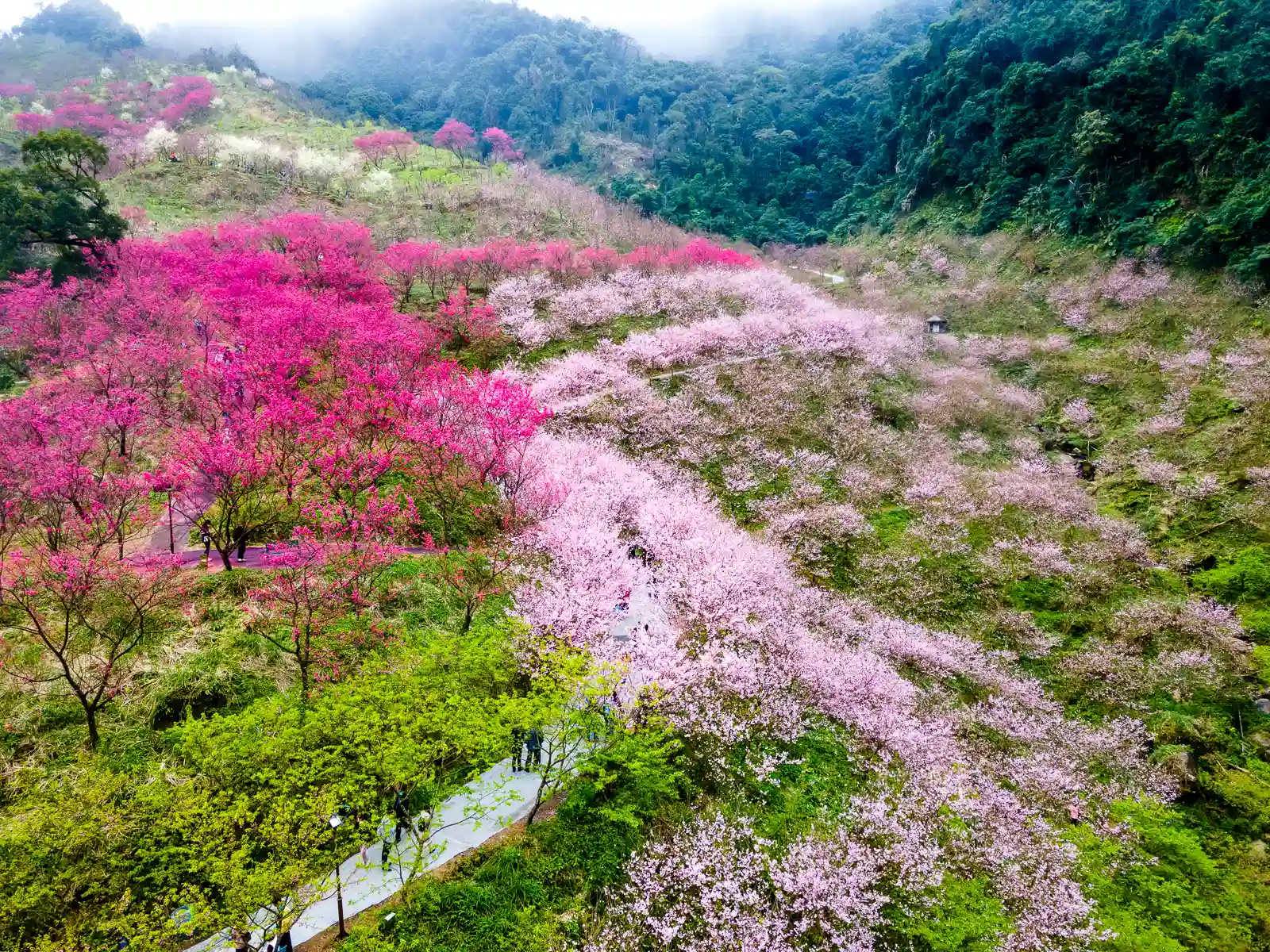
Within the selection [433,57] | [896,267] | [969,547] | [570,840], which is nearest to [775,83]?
[896,267]

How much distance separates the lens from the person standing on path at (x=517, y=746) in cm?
1547

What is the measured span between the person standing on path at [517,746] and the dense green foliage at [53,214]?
3778 centimetres

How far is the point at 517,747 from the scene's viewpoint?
15562mm

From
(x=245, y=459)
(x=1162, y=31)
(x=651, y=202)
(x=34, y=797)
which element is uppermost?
(x=1162, y=31)

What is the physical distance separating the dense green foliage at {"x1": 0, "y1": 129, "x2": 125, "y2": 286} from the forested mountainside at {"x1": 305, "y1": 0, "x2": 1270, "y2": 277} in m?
55.8

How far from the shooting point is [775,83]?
96.8 m

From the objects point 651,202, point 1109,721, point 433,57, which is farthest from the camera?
point 433,57

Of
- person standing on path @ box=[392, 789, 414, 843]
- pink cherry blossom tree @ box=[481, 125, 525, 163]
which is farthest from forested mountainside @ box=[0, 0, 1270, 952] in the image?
pink cherry blossom tree @ box=[481, 125, 525, 163]

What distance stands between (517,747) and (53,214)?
40288mm

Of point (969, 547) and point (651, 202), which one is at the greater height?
point (651, 202)

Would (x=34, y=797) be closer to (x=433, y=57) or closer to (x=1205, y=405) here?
(x=1205, y=405)

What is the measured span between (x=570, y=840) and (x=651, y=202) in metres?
75.1

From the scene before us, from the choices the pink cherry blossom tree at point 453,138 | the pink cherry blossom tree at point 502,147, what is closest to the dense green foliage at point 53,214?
the pink cherry blossom tree at point 453,138

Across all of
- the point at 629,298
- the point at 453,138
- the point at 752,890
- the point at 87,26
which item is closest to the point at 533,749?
the point at 752,890
